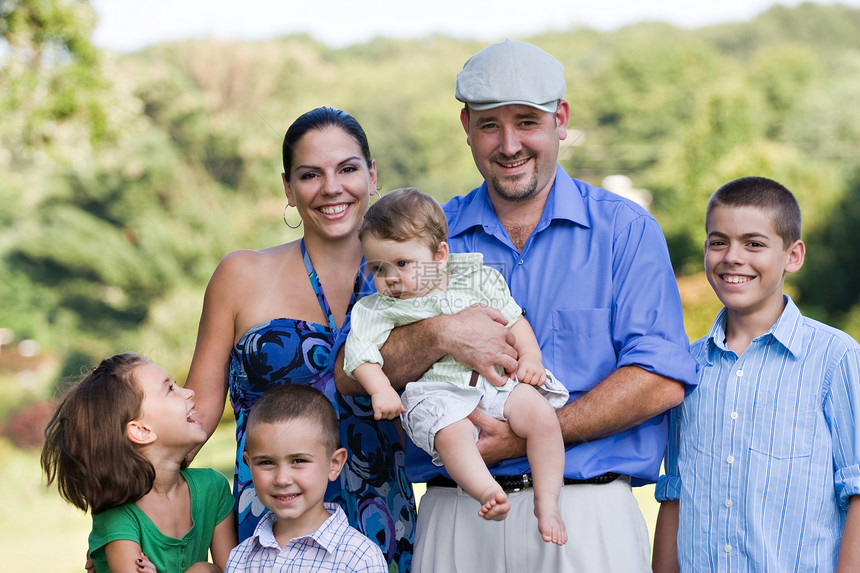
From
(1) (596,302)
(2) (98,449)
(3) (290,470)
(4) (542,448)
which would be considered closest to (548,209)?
(1) (596,302)

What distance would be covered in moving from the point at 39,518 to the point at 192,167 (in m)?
11.9

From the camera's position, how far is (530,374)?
106 inches

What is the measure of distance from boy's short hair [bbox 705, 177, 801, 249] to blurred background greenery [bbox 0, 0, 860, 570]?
28.8 ft

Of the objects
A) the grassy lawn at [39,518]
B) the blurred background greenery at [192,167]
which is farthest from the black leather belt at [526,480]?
the blurred background greenery at [192,167]

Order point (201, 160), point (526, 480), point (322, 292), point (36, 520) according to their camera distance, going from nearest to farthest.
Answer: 1. point (526, 480)
2. point (322, 292)
3. point (36, 520)
4. point (201, 160)

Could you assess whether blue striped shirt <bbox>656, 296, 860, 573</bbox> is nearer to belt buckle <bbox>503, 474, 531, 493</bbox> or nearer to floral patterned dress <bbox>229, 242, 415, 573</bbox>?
belt buckle <bbox>503, 474, 531, 493</bbox>

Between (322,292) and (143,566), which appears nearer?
(143,566)

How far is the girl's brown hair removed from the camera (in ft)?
8.57

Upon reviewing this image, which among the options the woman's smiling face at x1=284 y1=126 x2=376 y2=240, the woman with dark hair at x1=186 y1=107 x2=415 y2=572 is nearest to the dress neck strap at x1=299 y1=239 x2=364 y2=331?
the woman with dark hair at x1=186 y1=107 x2=415 y2=572

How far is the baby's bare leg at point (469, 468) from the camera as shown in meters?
2.43

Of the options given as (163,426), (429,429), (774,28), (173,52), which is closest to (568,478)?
(429,429)

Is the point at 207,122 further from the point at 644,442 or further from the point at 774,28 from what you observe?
the point at 774,28

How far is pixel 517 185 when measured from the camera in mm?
2896

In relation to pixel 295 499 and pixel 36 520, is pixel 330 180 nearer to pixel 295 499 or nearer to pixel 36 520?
pixel 295 499
